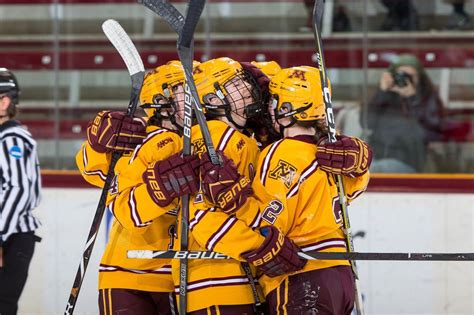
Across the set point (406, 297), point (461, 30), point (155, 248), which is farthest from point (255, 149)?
point (461, 30)

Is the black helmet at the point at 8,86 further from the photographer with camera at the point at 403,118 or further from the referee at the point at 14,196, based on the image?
the photographer with camera at the point at 403,118

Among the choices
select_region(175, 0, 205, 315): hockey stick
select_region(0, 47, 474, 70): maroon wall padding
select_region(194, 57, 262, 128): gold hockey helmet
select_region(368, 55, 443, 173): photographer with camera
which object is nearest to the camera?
select_region(175, 0, 205, 315): hockey stick

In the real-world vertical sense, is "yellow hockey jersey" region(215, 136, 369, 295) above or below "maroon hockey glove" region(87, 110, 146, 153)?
below

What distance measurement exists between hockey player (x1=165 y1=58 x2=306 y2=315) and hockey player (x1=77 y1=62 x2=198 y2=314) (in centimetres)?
12

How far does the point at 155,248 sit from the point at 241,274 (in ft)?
1.05

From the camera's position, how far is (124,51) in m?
3.38

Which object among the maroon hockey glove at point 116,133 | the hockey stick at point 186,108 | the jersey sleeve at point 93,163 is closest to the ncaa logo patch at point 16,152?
the jersey sleeve at point 93,163

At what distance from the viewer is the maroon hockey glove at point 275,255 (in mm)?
2812

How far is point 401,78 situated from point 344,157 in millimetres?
2284

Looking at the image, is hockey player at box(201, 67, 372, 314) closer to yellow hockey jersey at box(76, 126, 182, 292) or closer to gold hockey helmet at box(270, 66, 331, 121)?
gold hockey helmet at box(270, 66, 331, 121)

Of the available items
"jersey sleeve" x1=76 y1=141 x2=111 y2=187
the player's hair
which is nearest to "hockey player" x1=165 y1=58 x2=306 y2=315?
the player's hair

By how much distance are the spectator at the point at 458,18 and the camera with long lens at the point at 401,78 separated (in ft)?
0.98

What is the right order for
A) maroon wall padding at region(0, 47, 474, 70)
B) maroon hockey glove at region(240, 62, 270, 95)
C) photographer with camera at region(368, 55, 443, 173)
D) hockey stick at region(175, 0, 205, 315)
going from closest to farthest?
hockey stick at region(175, 0, 205, 315) → maroon hockey glove at region(240, 62, 270, 95) → photographer with camera at region(368, 55, 443, 173) → maroon wall padding at region(0, 47, 474, 70)

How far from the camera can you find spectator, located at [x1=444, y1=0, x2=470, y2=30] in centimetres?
510
